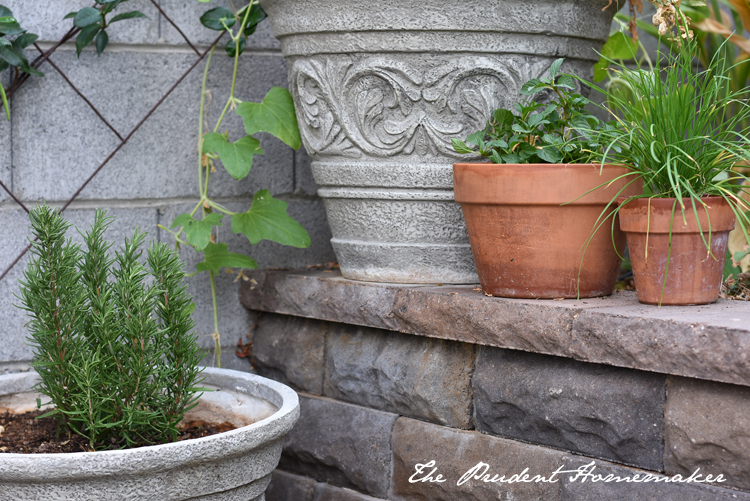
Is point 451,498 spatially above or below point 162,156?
below

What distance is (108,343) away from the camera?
1.31m

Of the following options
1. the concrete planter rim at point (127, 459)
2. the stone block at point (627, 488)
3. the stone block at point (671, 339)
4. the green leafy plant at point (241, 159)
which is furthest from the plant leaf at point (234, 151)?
the stone block at point (627, 488)

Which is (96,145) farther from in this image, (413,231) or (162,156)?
(413,231)

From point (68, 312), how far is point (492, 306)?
0.80m

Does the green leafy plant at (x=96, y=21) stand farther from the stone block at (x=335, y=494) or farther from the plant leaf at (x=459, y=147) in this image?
the stone block at (x=335, y=494)

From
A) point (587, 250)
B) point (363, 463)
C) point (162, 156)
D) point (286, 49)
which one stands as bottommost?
point (363, 463)

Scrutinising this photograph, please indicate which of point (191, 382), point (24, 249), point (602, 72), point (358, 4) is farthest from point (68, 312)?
point (602, 72)

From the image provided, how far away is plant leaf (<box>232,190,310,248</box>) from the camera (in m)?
1.89

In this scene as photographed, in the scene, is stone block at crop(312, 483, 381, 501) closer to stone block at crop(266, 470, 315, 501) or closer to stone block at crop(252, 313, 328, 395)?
→ stone block at crop(266, 470, 315, 501)

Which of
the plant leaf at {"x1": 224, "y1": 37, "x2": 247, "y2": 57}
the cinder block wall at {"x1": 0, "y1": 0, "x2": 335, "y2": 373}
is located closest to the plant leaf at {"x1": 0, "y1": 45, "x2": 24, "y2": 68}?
the cinder block wall at {"x1": 0, "y1": 0, "x2": 335, "y2": 373}

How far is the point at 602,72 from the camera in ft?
7.41

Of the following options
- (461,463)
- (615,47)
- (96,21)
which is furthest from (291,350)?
(615,47)

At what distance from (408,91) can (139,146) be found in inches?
30.0

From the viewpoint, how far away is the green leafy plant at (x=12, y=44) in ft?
5.55
